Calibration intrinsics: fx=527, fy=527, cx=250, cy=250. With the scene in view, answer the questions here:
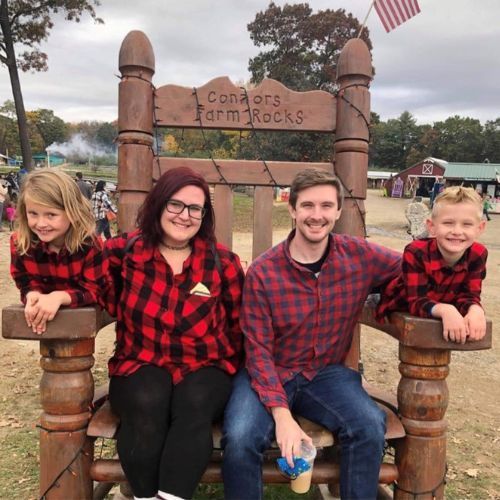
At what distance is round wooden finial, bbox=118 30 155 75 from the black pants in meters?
1.59

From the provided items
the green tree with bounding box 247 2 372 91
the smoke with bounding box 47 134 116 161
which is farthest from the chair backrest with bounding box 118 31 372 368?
the smoke with bounding box 47 134 116 161

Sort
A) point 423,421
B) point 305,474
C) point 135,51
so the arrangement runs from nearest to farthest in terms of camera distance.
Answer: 1. point 305,474
2. point 423,421
3. point 135,51

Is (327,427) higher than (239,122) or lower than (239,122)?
lower

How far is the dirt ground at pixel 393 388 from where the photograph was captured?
2900mm

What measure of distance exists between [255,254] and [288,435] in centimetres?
138

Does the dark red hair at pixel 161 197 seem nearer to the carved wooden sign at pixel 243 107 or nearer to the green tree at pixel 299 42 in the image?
the carved wooden sign at pixel 243 107

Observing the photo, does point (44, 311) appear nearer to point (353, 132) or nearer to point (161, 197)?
point (161, 197)

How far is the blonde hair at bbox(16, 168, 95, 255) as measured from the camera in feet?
6.32

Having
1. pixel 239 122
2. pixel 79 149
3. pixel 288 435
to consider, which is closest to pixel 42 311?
pixel 288 435

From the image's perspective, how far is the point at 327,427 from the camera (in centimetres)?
190

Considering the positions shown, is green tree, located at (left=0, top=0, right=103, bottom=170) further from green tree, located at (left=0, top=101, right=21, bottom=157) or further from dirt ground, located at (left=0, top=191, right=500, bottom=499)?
green tree, located at (left=0, top=101, right=21, bottom=157)

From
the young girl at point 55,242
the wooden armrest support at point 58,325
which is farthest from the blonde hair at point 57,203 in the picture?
the wooden armrest support at point 58,325

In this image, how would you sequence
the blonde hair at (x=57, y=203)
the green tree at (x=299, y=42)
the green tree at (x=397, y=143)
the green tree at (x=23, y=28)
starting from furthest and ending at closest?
1. the green tree at (x=397, y=143)
2. the green tree at (x=299, y=42)
3. the green tree at (x=23, y=28)
4. the blonde hair at (x=57, y=203)

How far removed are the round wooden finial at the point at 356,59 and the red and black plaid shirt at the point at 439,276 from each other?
1149 mm
